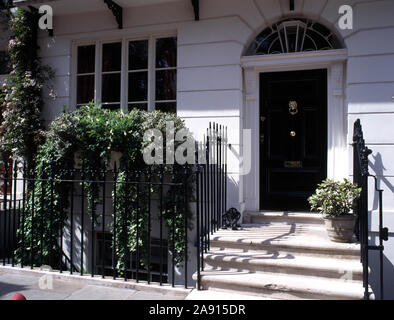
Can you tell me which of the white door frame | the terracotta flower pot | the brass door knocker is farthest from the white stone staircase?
the brass door knocker

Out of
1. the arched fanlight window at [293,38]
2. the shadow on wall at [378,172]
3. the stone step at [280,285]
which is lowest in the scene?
the stone step at [280,285]

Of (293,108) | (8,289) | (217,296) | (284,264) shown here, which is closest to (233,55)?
(293,108)

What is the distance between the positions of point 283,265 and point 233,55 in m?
3.83

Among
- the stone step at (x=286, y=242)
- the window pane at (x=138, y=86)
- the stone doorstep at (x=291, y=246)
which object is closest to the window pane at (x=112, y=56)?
the window pane at (x=138, y=86)

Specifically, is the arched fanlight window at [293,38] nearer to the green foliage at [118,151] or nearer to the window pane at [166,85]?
the window pane at [166,85]

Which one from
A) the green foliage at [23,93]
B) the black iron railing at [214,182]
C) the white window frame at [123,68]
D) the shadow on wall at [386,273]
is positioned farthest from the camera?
the green foliage at [23,93]

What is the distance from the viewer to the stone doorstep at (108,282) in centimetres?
394

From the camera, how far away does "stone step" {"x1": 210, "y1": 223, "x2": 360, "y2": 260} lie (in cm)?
417

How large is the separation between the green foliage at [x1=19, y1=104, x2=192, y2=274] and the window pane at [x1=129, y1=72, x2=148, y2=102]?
911 millimetres

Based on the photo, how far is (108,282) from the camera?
424 centimetres

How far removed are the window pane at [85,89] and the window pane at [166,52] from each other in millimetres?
1644

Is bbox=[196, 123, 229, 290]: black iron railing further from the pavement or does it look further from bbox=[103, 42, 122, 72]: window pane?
bbox=[103, 42, 122, 72]: window pane

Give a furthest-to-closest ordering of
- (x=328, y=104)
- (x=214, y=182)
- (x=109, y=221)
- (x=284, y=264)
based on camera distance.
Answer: (x=109, y=221), (x=328, y=104), (x=214, y=182), (x=284, y=264)

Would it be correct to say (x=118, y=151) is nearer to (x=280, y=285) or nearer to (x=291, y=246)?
(x=291, y=246)
